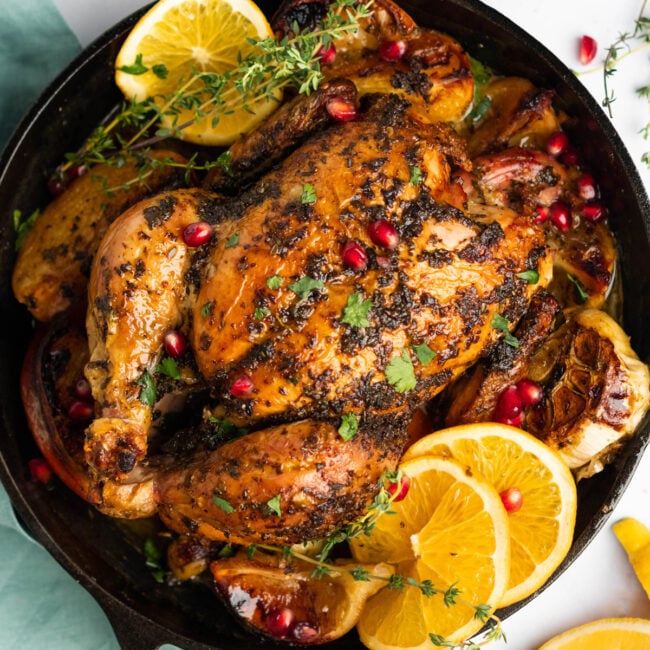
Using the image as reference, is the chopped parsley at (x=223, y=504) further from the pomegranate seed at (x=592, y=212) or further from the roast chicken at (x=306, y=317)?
the pomegranate seed at (x=592, y=212)

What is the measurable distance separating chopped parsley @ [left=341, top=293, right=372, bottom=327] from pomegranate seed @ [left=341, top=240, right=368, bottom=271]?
0.34ft

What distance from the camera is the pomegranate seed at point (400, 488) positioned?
3.02 metres

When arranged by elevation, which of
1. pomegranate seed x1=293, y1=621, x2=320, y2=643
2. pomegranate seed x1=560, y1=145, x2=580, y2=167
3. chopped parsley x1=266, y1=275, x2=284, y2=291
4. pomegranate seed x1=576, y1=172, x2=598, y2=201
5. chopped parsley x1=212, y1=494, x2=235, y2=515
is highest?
chopped parsley x1=266, y1=275, x2=284, y2=291

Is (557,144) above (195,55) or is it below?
below

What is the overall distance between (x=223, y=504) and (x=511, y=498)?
3.70ft

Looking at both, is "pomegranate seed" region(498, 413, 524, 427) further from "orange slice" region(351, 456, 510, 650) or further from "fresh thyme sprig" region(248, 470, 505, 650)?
"fresh thyme sprig" region(248, 470, 505, 650)

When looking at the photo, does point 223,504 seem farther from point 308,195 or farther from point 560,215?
point 560,215

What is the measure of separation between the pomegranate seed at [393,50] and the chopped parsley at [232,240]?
1.05 m

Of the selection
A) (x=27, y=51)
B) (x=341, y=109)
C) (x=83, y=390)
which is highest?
(x=27, y=51)

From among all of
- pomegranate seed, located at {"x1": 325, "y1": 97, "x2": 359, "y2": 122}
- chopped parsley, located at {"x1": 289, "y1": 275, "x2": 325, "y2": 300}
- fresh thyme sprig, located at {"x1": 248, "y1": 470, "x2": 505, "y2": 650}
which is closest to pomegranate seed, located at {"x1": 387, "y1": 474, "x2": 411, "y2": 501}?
fresh thyme sprig, located at {"x1": 248, "y1": 470, "x2": 505, "y2": 650}

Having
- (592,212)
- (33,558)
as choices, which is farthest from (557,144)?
(33,558)

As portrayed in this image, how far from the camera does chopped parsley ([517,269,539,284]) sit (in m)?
2.94

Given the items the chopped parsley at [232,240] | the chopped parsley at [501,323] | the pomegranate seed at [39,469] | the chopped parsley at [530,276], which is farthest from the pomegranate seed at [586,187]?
the pomegranate seed at [39,469]

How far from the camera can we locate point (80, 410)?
334cm
